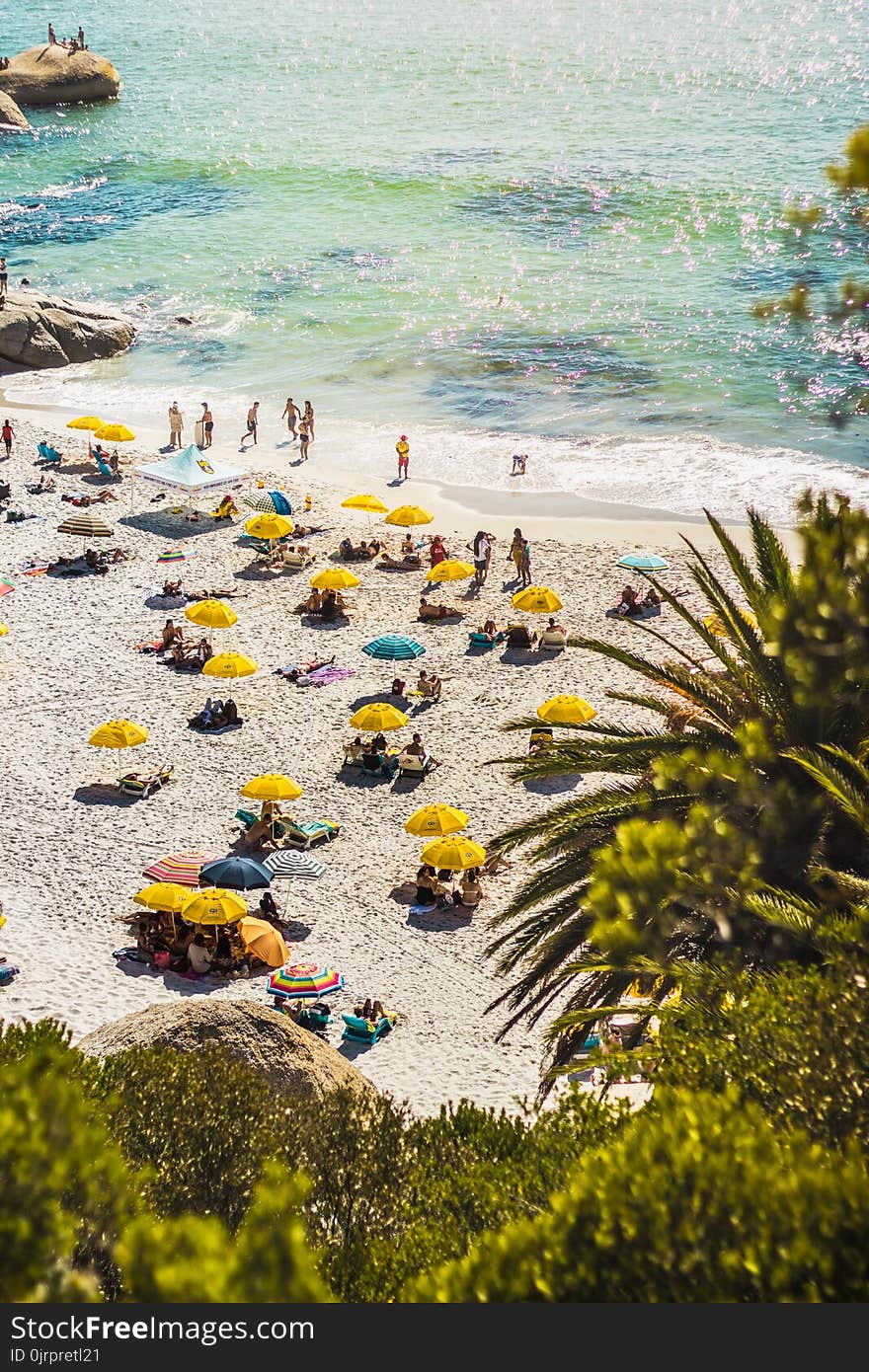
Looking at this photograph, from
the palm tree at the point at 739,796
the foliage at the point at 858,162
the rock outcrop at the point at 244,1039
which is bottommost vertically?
the rock outcrop at the point at 244,1039

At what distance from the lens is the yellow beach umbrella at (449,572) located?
29672mm

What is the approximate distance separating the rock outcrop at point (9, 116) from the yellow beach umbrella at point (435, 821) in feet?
258

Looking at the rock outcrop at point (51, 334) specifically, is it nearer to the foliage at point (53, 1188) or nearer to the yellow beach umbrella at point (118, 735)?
the yellow beach umbrella at point (118, 735)

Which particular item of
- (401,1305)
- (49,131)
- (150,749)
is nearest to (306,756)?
(150,749)

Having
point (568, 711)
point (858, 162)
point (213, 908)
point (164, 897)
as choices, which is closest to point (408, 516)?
point (568, 711)

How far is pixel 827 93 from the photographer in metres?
91.7

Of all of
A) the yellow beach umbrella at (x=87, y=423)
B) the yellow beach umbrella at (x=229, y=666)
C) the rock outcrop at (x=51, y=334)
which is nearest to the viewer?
the yellow beach umbrella at (x=229, y=666)

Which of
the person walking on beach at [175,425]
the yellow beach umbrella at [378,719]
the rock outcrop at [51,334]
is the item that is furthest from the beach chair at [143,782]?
the rock outcrop at [51,334]

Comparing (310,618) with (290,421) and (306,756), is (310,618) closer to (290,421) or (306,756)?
(306,756)

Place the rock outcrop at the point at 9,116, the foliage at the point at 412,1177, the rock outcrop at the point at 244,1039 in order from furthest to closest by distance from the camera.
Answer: the rock outcrop at the point at 9,116 < the rock outcrop at the point at 244,1039 < the foliage at the point at 412,1177

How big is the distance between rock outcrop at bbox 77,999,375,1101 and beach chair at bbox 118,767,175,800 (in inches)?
334

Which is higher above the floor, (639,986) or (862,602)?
(862,602)

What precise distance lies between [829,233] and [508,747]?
51.4 meters

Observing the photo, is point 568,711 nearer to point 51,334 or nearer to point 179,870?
point 179,870
